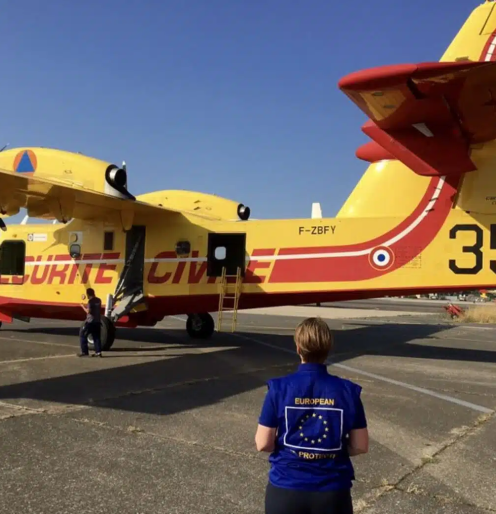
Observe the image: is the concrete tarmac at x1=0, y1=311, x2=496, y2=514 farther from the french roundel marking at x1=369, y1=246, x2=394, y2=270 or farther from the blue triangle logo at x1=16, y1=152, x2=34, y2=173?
the blue triangle logo at x1=16, y1=152, x2=34, y2=173

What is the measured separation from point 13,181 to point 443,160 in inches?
353

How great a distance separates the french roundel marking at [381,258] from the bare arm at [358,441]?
9353mm

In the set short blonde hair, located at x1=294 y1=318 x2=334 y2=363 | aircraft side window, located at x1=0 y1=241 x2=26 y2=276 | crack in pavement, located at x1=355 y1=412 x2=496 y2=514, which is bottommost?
crack in pavement, located at x1=355 y1=412 x2=496 y2=514

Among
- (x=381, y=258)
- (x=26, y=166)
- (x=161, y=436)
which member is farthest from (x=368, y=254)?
(x=26, y=166)

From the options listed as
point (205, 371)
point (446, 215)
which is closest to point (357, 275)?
point (446, 215)

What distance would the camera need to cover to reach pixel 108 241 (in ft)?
48.9

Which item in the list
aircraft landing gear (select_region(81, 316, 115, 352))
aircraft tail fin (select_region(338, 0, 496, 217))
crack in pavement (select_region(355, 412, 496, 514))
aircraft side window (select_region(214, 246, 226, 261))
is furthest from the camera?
aircraft side window (select_region(214, 246, 226, 261))

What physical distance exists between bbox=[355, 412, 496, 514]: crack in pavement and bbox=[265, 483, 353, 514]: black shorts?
1.82 m

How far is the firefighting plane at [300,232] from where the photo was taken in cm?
951

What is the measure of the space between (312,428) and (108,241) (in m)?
13.2

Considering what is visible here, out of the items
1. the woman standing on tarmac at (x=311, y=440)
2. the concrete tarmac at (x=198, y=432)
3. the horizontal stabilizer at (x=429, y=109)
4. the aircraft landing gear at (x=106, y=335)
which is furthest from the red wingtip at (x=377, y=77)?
the aircraft landing gear at (x=106, y=335)

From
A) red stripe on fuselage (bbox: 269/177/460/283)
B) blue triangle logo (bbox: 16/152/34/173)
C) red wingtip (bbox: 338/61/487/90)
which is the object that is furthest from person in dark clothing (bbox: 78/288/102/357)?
red wingtip (bbox: 338/61/487/90)

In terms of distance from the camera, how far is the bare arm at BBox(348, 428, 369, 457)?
254 cm

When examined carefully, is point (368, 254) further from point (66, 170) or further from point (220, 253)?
point (66, 170)
